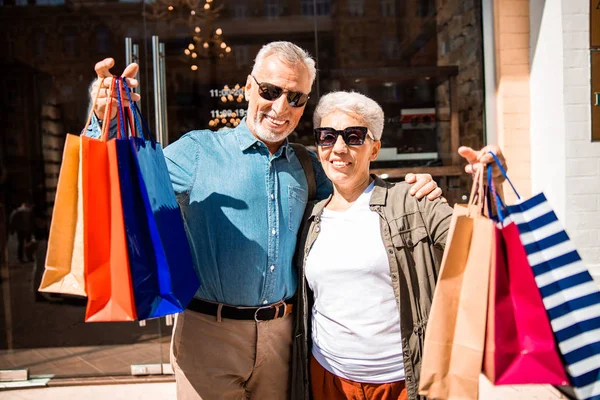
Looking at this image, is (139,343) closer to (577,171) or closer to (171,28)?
(171,28)

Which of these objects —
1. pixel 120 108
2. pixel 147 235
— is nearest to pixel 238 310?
pixel 147 235

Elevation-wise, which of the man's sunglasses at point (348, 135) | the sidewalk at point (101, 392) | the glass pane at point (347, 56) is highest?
the glass pane at point (347, 56)

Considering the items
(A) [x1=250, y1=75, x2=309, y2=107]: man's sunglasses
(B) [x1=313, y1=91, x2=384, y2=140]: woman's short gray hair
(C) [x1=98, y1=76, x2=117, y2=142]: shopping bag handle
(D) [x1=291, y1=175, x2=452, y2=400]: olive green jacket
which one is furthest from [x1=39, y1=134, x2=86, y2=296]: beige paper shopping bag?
(D) [x1=291, y1=175, x2=452, y2=400]: olive green jacket

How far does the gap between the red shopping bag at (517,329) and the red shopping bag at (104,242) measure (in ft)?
3.69

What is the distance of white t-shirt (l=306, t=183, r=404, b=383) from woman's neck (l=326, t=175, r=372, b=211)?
0.53ft

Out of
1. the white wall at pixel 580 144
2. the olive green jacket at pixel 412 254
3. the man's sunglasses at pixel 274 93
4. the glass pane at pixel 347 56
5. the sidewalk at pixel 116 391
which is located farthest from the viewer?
the glass pane at pixel 347 56

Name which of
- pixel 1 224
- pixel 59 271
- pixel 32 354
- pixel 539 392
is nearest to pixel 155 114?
pixel 1 224

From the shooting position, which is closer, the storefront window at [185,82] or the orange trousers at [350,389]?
the orange trousers at [350,389]

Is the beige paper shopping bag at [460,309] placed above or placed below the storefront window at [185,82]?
below

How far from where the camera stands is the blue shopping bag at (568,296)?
1.54m

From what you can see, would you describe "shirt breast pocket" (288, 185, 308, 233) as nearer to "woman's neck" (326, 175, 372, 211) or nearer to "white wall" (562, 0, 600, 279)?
"woman's neck" (326, 175, 372, 211)

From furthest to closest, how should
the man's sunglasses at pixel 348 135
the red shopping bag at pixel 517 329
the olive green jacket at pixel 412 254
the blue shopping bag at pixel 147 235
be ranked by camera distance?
the man's sunglasses at pixel 348 135
the olive green jacket at pixel 412 254
the blue shopping bag at pixel 147 235
the red shopping bag at pixel 517 329

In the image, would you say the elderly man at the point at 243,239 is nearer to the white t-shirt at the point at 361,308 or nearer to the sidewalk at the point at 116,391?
the white t-shirt at the point at 361,308

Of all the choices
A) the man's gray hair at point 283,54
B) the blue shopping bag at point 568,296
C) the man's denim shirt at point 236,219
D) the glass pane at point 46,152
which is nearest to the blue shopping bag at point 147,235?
the man's denim shirt at point 236,219
